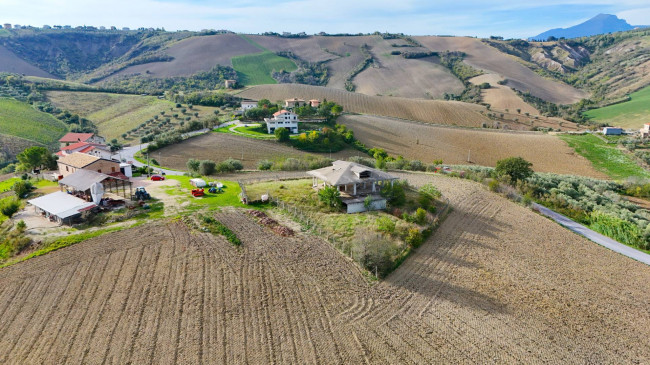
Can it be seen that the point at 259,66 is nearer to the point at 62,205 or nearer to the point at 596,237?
the point at 62,205

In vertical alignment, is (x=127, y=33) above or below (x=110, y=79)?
above

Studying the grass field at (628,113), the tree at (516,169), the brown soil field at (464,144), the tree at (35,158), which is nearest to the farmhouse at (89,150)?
the tree at (35,158)

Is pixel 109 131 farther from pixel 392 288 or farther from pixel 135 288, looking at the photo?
pixel 392 288

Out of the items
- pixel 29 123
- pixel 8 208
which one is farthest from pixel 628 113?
pixel 29 123

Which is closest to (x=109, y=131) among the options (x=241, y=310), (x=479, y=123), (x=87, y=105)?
(x=87, y=105)

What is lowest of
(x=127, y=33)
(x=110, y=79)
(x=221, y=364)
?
(x=221, y=364)
